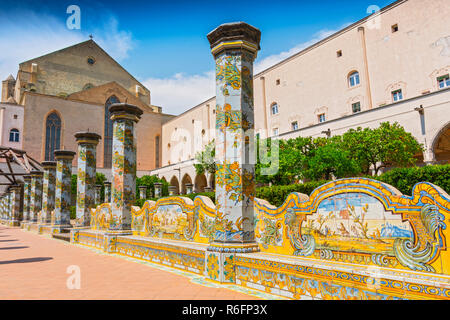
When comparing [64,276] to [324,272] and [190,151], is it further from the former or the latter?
[190,151]

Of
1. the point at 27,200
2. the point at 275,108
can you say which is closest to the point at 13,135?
the point at 27,200

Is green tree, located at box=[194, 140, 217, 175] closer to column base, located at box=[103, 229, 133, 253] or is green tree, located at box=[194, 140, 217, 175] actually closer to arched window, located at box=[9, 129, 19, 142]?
column base, located at box=[103, 229, 133, 253]

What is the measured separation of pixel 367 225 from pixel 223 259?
213cm

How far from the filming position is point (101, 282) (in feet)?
17.5

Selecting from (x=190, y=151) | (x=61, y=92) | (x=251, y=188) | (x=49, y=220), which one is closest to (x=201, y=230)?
(x=251, y=188)

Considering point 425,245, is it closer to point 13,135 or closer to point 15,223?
point 15,223

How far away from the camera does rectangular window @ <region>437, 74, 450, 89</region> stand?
2020 cm

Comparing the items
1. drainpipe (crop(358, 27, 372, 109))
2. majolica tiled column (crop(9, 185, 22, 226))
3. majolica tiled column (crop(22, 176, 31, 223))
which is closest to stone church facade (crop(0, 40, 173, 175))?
majolica tiled column (crop(9, 185, 22, 226))

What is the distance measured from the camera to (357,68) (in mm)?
25281

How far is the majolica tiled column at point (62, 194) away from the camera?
15048 mm

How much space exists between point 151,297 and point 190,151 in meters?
39.3

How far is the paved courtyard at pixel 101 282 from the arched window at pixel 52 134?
3681 cm

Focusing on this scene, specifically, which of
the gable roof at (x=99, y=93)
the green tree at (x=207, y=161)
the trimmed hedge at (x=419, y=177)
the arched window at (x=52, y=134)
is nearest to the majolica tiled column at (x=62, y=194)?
the trimmed hedge at (x=419, y=177)

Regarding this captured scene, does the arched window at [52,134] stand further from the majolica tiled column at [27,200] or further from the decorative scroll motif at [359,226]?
the decorative scroll motif at [359,226]
